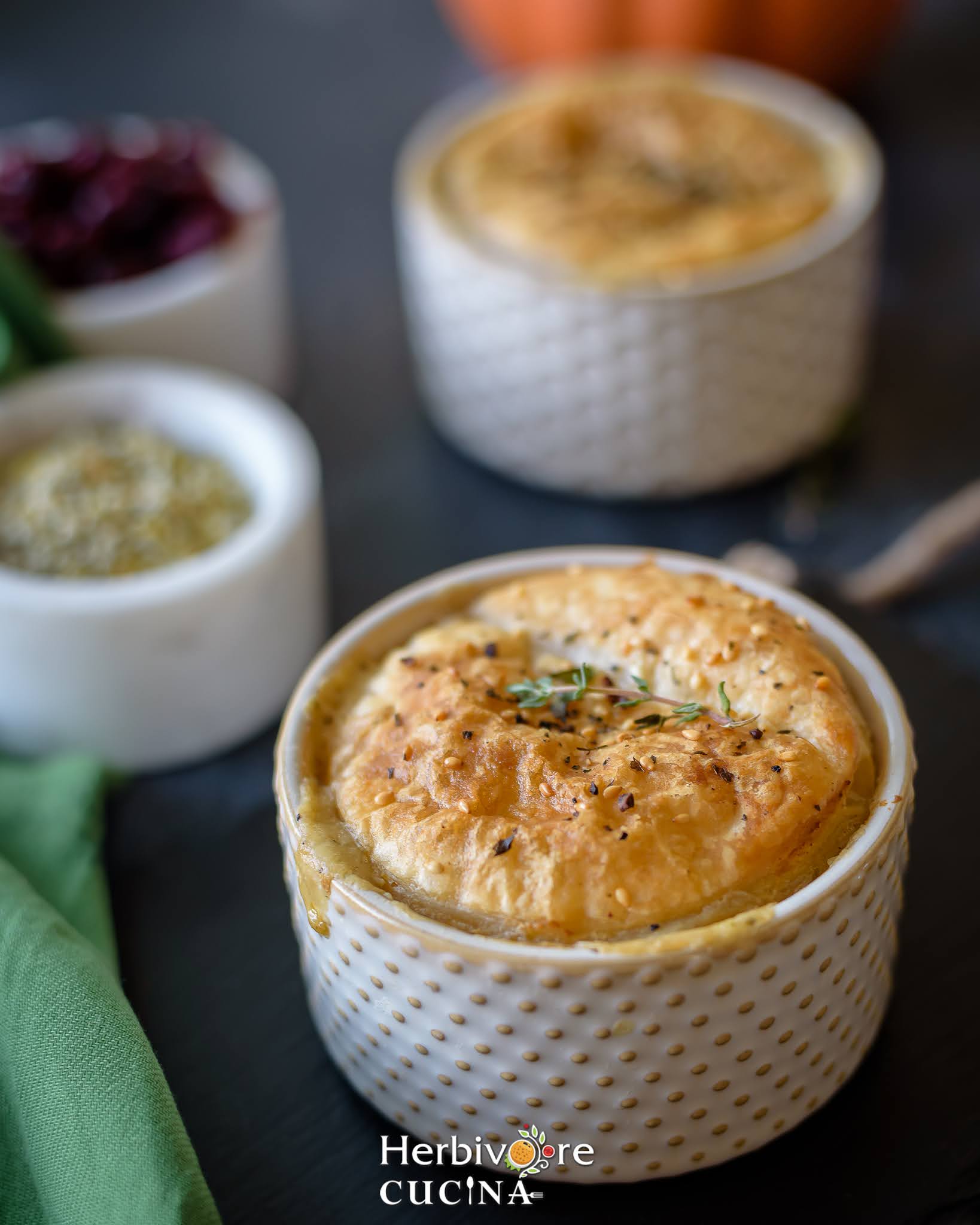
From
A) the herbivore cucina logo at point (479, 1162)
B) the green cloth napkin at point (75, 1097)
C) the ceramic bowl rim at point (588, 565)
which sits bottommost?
the herbivore cucina logo at point (479, 1162)

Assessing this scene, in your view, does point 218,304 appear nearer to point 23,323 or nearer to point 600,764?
point 23,323

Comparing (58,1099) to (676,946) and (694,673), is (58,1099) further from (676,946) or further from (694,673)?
(694,673)

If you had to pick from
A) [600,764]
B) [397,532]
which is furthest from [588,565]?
[397,532]

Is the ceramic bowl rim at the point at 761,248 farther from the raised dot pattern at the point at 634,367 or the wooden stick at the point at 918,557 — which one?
the wooden stick at the point at 918,557

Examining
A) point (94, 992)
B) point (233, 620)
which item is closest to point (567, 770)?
point (94, 992)

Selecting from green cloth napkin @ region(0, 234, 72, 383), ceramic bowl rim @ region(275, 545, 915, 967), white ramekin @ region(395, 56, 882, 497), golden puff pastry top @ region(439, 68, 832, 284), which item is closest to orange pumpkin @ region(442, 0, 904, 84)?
golden puff pastry top @ region(439, 68, 832, 284)

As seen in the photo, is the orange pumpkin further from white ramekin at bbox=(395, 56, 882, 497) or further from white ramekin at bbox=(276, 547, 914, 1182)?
white ramekin at bbox=(276, 547, 914, 1182)

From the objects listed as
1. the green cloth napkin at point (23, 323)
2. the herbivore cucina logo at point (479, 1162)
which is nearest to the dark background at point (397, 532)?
the herbivore cucina logo at point (479, 1162)
